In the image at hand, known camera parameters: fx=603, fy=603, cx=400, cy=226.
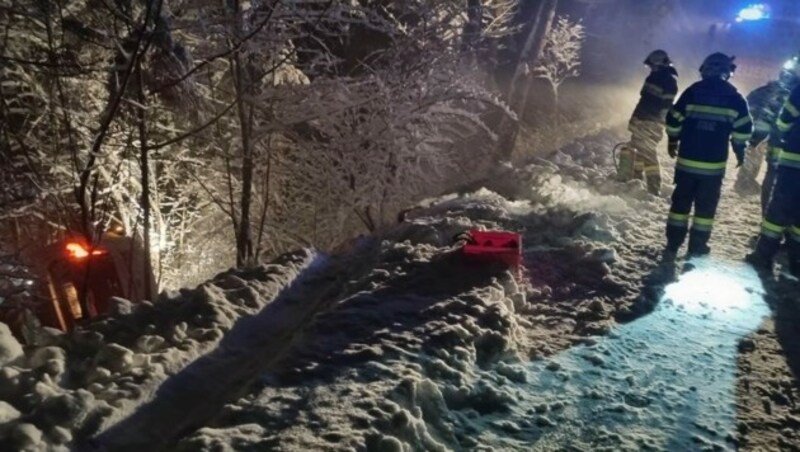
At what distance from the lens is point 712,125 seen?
583 centimetres

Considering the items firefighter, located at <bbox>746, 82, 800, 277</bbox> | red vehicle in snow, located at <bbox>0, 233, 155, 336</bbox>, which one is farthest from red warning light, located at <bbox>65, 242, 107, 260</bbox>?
firefighter, located at <bbox>746, 82, 800, 277</bbox>

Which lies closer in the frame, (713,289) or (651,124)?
(713,289)

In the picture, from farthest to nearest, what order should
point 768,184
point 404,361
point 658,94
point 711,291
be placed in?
point 658,94 → point 768,184 → point 711,291 → point 404,361

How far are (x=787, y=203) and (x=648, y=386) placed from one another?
331 cm

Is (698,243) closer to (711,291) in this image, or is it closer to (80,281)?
(711,291)

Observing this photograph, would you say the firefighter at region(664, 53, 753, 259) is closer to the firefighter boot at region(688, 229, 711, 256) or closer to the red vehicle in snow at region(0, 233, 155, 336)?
the firefighter boot at region(688, 229, 711, 256)

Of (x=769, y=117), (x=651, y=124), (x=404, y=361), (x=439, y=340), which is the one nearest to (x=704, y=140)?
(x=769, y=117)

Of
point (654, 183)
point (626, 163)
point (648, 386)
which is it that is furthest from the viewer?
point (626, 163)

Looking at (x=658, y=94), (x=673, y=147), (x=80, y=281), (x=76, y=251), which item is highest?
(x=658, y=94)

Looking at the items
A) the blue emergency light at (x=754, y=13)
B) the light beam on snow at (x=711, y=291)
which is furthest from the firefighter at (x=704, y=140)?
the blue emergency light at (x=754, y=13)

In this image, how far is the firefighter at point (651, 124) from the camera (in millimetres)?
8680

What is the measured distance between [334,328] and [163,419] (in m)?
1.15

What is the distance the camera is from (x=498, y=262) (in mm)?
4949

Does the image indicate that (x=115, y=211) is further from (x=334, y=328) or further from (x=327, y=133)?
(x=334, y=328)
